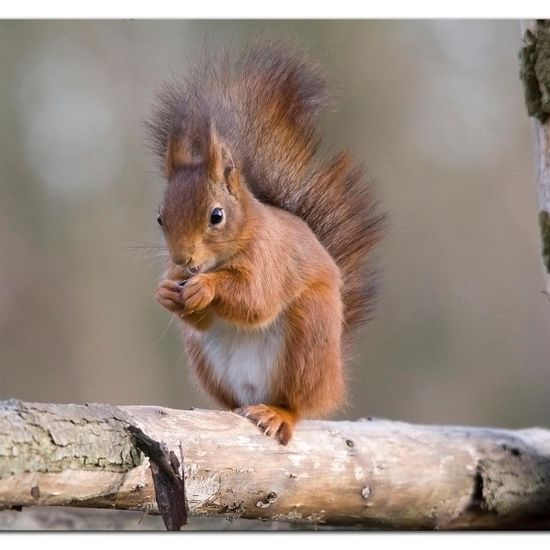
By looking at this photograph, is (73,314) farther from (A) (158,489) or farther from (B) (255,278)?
(A) (158,489)

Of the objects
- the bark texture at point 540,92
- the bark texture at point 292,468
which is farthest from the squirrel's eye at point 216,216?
the bark texture at point 540,92

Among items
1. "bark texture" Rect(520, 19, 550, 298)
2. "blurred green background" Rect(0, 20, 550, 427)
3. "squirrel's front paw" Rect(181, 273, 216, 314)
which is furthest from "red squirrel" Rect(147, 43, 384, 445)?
"bark texture" Rect(520, 19, 550, 298)

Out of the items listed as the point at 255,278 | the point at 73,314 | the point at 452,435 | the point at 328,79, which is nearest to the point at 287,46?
the point at 328,79

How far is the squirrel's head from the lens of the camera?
197 centimetres

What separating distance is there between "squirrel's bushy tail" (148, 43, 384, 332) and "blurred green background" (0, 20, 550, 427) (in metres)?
0.22

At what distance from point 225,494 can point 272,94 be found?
3.51 ft

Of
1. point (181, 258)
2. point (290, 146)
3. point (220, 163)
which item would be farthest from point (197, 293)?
point (290, 146)

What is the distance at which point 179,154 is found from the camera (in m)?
2.13

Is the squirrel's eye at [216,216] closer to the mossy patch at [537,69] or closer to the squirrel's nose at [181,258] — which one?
the squirrel's nose at [181,258]

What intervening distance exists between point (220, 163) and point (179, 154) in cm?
11

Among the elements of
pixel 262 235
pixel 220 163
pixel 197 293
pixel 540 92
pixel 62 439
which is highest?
pixel 540 92

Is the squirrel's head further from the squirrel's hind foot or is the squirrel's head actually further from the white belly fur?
the squirrel's hind foot

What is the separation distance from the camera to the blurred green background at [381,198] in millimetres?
2955

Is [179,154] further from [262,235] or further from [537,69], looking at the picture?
[537,69]
